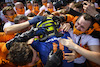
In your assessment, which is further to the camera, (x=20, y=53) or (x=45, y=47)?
(x=45, y=47)

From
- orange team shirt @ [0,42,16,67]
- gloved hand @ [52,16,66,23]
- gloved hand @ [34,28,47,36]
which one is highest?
gloved hand @ [52,16,66,23]

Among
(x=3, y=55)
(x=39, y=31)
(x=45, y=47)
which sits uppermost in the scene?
(x=39, y=31)

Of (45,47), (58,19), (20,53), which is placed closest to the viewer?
(20,53)

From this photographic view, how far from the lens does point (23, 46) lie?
1.35 meters

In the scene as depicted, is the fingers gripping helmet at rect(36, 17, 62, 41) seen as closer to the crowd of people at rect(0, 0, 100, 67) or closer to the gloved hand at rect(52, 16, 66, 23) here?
the crowd of people at rect(0, 0, 100, 67)

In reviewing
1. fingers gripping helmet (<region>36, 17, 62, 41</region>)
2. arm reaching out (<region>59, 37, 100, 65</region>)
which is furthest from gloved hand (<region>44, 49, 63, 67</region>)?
fingers gripping helmet (<region>36, 17, 62, 41</region>)

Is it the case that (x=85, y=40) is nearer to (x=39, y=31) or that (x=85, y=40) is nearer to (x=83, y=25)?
(x=83, y=25)

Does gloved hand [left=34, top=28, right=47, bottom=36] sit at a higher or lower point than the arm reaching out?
higher

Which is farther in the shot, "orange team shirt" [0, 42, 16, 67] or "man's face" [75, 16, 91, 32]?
"man's face" [75, 16, 91, 32]

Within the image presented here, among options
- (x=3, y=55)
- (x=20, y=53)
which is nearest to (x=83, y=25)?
(x=20, y=53)

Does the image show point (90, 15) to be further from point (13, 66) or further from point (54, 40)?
point (13, 66)

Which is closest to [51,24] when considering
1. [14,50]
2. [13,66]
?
[14,50]

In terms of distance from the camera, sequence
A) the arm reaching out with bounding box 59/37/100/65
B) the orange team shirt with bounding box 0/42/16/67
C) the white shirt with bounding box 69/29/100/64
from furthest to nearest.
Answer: the white shirt with bounding box 69/29/100/64 < the orange team shirt with bounding box 0/42/16/67 < the arm reaching out with bounding box 59/37/100/65

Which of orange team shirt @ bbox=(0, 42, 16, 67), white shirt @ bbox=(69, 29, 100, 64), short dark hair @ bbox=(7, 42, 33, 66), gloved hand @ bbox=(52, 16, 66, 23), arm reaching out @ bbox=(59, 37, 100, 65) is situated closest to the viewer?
short dark hair @ bbox=(7, 42, 33, 66)
